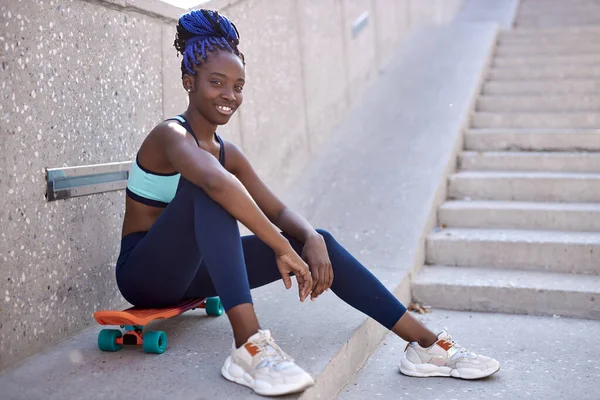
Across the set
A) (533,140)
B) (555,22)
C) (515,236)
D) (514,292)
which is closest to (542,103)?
(533,140)

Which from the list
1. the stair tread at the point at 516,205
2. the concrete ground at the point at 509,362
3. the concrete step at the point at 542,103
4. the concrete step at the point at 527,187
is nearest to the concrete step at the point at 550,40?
the concrete step at the point at 542,103

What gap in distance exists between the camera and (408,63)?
6.67 m

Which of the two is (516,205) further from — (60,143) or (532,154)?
(60,143)

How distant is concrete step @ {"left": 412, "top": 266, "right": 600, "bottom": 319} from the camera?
3.57 metres

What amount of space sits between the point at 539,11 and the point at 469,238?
7.62 metres

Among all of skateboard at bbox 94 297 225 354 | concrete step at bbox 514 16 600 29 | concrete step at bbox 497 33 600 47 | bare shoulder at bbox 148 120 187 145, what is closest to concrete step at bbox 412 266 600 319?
skateboard at bbox 94 297 225 354

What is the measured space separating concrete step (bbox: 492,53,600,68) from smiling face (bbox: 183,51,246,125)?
4.75 metres

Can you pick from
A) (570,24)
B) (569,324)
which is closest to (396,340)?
(569,324)

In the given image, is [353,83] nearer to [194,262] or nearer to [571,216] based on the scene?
[571,216]

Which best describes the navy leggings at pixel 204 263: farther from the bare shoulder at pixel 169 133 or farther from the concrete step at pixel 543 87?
the concrete step at pixel 543 87

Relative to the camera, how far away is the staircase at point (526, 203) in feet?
12.2

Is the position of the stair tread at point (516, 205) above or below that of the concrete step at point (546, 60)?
below

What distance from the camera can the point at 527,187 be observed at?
4.58 meters

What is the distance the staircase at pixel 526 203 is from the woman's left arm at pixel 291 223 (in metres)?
1.31
